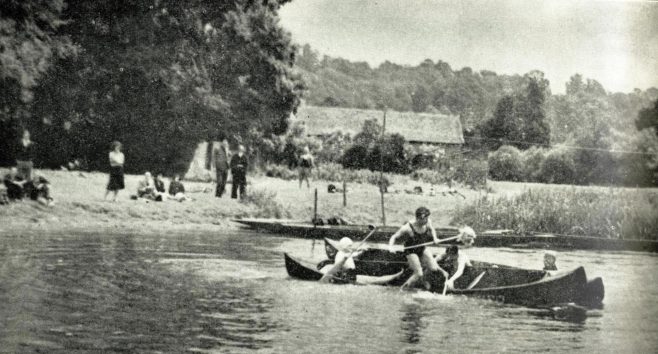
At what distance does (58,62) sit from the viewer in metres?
18.3

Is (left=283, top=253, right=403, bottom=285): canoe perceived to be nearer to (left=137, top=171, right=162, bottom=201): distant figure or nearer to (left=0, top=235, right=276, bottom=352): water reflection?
(left=0, top=235, right=276, bottom=352): water reflection

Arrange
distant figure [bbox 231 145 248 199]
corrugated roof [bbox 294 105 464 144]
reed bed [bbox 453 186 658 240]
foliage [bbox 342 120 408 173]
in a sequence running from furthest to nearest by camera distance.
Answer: corrugated roof [bbox 294 105 464 144], foliage [bbox 342 120 408 173], distant figure [bbox 231 145 248 199], reed bed [bbox 453 186 658 240]

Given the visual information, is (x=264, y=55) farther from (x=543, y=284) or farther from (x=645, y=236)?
(x=543, y=284)

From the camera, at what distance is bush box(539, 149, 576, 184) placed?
2811 cm

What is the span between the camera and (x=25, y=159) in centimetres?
1812

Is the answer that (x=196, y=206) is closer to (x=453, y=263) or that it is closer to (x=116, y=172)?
(x=116, y=172)

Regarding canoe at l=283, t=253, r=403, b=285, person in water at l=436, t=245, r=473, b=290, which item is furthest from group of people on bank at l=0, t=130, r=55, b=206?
person in water at l=436, t=245, r=473, b=290

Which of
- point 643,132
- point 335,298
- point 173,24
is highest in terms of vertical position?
point 173,24

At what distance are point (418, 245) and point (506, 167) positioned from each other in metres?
19.7

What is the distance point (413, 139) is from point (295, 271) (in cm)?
3486

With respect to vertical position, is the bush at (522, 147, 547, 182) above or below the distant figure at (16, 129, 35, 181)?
above

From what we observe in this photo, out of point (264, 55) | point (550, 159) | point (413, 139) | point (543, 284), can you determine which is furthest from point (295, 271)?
point (413, 139)

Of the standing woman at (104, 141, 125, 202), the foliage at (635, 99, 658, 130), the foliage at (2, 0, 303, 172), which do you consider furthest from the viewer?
the standing woman at (104, 141, 125, 202)

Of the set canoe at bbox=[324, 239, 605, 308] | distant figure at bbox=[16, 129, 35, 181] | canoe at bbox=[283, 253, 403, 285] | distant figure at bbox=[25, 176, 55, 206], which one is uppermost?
distant figure at bbox=[16, 129, 35, 181]
